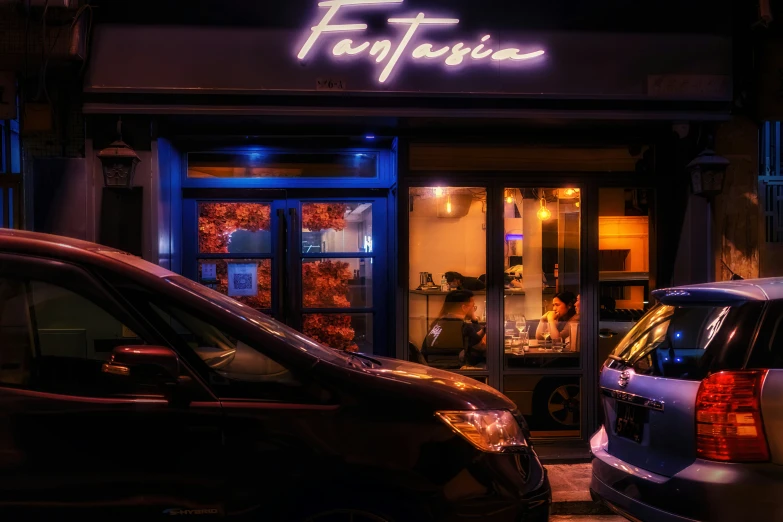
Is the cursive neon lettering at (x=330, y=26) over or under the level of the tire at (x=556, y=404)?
over

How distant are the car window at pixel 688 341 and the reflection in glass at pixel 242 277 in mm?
4315

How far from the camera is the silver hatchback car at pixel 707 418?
11.4 feet

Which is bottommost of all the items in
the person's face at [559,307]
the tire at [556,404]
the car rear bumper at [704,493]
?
the tire at [556,404]

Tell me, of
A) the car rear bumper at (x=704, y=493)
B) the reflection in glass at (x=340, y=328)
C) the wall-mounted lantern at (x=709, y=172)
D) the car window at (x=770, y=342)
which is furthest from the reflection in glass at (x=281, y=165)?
the car window at (x=770, y=342)

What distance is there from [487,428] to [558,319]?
4.42 meters

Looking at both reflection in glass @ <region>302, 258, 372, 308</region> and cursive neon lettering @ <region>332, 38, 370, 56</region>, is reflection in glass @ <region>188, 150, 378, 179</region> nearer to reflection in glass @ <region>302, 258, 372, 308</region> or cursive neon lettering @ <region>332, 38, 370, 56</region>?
reflection in glass @ <region>302, 258, 372, 308</region>

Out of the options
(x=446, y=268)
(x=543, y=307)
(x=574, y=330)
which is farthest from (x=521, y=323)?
(x=446, y=268)

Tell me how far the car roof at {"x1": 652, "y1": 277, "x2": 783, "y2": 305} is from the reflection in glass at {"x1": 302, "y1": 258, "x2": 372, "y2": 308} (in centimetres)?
405

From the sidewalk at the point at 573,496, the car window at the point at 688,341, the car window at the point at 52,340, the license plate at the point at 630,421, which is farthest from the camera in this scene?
the sidewalk at the point at 573,496

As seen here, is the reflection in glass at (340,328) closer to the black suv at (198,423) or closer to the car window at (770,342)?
the black suv at (198,423)

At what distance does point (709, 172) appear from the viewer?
6.90 meters

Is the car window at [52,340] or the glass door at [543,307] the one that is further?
the glass door at [543,307]

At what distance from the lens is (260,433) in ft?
9.92

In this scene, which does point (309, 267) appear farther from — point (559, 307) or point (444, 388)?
point (444, 388)
